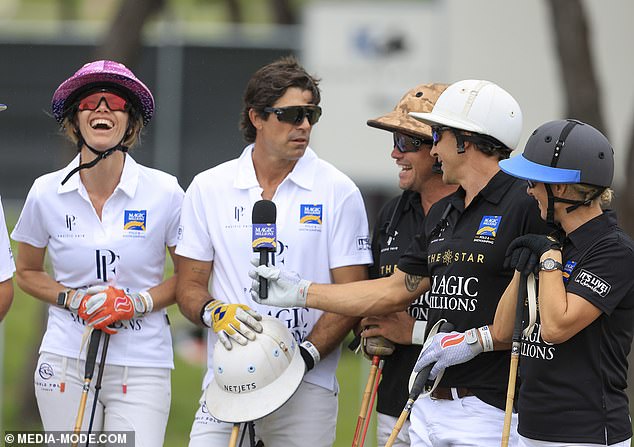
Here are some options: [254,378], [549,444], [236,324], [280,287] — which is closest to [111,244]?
[236,324]

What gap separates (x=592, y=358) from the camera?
15.4ft

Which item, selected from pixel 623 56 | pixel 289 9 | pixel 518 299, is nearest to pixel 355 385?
pixel 623 56

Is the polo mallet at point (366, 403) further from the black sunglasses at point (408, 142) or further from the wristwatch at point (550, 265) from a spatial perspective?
the wristwatch at point (550, 265)

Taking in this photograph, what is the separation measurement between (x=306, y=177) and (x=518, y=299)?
62.3 inches

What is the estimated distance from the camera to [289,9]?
63.0ft

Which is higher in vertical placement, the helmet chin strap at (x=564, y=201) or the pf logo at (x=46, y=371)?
the helmet chin strap at (x=564, y=201)

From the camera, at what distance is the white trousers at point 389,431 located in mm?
5898

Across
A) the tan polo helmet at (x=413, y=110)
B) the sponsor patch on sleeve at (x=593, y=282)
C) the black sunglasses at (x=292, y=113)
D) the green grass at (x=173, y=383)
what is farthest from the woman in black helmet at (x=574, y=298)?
the green grass at (x=173, y=383)

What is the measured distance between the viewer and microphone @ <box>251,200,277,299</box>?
5445mm

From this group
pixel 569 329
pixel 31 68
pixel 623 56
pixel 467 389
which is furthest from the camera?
pixel 31 68

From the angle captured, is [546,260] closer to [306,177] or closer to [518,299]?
[518,299]

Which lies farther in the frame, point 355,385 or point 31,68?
point 355,385

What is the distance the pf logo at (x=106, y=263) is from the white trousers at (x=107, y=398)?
17.8 inches

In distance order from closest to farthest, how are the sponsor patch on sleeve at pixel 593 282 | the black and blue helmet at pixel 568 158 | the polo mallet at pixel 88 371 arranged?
the sponsor patch on sleeve at pixel 593 282, the black and blue helmet at pixel 568 158, the polo mallet at pixel 88 371
